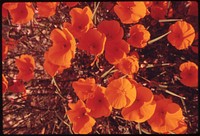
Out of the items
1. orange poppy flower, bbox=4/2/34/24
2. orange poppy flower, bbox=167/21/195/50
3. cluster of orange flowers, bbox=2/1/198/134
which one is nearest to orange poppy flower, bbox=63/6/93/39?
cluster of orange flowers, bbox=2/1/198/134

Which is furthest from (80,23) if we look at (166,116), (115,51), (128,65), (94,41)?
(166,116)

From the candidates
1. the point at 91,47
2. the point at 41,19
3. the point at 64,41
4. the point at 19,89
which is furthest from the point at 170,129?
the point at 41,19

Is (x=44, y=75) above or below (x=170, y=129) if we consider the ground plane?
above

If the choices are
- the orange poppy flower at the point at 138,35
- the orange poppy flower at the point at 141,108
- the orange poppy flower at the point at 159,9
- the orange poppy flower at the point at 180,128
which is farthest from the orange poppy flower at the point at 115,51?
the orange poppy flower at the point at 180,128

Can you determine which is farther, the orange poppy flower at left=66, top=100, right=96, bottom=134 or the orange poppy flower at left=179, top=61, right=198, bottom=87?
the orange poppy flower at left=179, top=61, right=198, bottom=87

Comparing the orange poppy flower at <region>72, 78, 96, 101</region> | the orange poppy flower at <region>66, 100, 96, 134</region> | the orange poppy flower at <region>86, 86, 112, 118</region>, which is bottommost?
the orange poppy flower at <region>66, 100, 96, 134</region>

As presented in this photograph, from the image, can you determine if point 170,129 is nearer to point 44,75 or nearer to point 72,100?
point 72,100

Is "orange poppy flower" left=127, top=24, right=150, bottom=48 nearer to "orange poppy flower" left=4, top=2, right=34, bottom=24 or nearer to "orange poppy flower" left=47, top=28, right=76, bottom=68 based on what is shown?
"orange poppy flower" left=47, top=28, right=76, bottom=68
